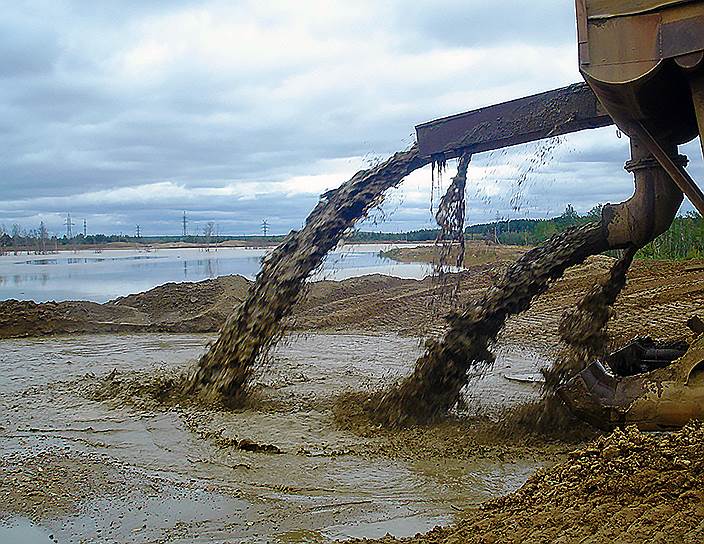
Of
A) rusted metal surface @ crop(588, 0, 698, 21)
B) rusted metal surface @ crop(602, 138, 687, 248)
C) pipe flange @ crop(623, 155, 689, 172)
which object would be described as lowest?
rusted metal surface @ crop(602, 138, 687, 248)

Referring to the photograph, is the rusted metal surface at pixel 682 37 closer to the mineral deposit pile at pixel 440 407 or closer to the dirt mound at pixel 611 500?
the mineral deposit pile at pixel 440 407

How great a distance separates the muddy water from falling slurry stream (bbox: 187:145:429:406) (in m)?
0.44

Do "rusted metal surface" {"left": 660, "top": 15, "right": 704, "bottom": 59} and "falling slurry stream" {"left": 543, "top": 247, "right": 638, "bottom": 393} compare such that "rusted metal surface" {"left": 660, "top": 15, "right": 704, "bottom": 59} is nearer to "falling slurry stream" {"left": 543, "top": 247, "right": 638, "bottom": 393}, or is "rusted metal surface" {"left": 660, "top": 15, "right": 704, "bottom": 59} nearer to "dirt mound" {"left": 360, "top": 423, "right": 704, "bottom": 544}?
"dirt mound" {"left": 360, "top": 423, "right": 704, "bottom": 544}

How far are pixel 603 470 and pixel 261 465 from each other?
8.92 ft

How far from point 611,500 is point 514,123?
3795mm

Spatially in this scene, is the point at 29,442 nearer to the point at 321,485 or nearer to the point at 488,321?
the point at 321,485

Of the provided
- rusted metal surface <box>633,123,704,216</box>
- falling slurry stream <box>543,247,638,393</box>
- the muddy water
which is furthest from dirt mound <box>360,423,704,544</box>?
falling slurry stream <box>543,247,638,393</box>

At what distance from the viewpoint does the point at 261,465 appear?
5785 mm

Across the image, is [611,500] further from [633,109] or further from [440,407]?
[440,407]

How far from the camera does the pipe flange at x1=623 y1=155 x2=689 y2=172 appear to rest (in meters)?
5.83

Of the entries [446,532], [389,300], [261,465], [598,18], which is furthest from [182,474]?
[389,300]

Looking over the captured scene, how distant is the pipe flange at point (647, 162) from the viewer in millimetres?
5828

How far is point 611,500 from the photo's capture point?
11.7 feet

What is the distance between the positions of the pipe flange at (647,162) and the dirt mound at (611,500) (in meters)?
2.44
